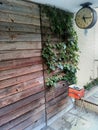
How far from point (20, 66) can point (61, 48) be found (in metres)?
1.11

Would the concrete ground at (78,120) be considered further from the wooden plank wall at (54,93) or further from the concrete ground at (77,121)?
the wooden plank wall at (54,93)

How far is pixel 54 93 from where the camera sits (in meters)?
3.21

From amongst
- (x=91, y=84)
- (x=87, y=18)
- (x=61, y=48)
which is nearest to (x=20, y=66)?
(x=61, y=48)

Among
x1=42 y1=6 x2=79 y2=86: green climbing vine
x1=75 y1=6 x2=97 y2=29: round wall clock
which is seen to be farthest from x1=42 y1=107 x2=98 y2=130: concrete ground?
x1=75 y1=6 x2=97 y2=29: round wall clock

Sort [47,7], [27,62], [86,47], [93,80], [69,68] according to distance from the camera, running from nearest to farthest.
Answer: [27,62] < [47,7] < [69,68] < [86,47] < [93,80]

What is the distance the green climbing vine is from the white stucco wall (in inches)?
24.4

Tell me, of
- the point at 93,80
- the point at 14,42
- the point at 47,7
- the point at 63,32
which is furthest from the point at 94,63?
the point at 14,42

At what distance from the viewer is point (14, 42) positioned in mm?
2312

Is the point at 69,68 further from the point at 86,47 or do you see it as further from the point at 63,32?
the point at 86,47

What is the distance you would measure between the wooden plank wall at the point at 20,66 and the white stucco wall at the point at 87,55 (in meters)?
1.69

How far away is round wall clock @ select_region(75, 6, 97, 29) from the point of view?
103 inches

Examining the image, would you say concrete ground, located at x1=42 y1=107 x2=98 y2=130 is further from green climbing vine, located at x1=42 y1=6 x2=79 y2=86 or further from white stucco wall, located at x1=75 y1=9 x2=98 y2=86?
white stucco wall, located at x1=75 y1=9 x2=98 y2=86

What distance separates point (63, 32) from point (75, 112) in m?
1.86

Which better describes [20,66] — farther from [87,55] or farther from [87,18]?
[87,55]
